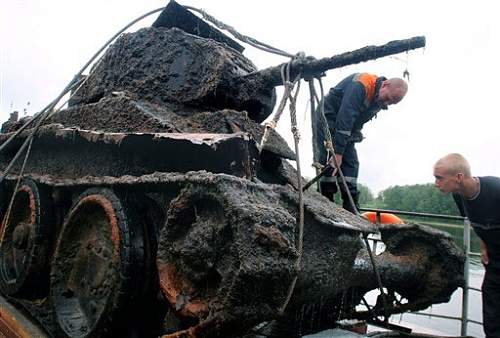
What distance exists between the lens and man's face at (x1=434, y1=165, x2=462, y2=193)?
12.9 ft

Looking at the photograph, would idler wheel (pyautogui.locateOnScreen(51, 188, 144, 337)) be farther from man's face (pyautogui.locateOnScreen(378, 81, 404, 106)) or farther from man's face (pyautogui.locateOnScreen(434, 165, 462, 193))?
man's face (pyautogui.locateOnScreen(378, 81, 404, 106))

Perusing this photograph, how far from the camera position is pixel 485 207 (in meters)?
3.96

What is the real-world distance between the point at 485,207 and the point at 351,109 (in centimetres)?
162

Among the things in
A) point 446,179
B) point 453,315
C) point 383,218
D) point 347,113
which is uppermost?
point 347,113

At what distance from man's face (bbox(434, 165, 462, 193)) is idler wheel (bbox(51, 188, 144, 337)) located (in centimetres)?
249

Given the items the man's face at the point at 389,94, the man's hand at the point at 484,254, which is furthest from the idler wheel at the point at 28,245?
the man's hand at the point at 484,254

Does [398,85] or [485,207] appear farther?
[398,85]

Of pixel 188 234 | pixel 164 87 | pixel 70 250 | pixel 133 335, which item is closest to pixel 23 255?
pixel 70 250

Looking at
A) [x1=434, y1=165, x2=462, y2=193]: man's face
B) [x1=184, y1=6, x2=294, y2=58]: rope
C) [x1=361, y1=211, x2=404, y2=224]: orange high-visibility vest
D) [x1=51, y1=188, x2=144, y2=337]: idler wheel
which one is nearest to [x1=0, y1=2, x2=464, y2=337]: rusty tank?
[x1=51, y1=188, x2=144, y2=337]: idler wheel

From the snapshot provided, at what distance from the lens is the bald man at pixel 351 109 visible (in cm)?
484

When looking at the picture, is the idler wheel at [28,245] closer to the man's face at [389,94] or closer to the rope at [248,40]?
the rope at [248,40]

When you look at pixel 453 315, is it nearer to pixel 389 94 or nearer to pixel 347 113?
pixel 389 94

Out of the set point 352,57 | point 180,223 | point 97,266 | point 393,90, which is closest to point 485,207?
point 393,90

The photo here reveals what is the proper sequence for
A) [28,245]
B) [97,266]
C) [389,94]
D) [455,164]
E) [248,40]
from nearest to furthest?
[97,266] < [248,40] < [455,164] < [28,245] < [389,94]
